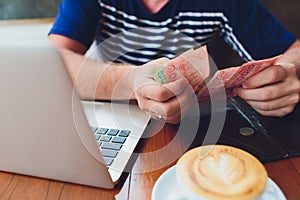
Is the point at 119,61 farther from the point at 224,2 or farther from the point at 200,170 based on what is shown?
the point at 200,170

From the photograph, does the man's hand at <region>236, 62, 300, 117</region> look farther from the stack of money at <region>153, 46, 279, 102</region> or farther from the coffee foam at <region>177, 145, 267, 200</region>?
the coffee foam at <region>177, 145, 267, 200</region>

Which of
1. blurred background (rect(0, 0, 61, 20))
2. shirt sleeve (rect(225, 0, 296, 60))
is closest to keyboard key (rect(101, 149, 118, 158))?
shirt sleeve (rect(225, 0, 296, 60))

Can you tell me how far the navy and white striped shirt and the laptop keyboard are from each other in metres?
0.51

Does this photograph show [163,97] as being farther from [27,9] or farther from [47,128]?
[27,9]

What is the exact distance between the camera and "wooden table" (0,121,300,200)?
1.86ft

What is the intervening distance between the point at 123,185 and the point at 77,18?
0.68 m

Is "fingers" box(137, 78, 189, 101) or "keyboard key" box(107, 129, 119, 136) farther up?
"fingers" box(137, 78, 189, 101)

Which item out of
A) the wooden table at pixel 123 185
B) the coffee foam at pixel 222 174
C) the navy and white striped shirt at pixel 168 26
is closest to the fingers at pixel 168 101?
the wooden table at pixel 123 185

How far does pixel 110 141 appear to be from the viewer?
26.2 inches

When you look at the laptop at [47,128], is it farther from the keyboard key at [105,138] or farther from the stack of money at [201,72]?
the stack of money at [201,72]

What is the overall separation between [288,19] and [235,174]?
1284 mm

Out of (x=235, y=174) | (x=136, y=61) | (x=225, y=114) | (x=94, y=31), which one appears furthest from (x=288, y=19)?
(x=235, y=174)

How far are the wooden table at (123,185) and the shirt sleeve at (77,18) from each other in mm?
591

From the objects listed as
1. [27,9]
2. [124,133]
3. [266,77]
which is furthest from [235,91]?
[27,9]
